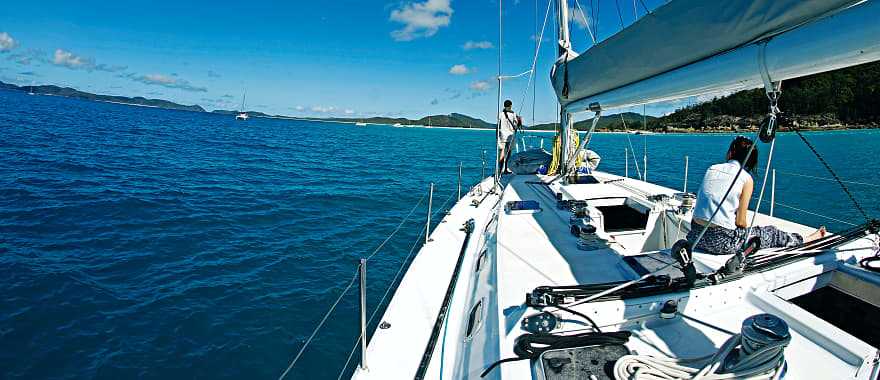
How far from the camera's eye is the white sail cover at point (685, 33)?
2.03 metres

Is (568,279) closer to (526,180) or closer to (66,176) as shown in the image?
(526,180)

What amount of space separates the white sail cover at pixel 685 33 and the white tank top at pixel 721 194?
0.86 metres

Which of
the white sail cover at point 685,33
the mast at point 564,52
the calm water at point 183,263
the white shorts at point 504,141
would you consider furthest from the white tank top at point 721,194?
the white shorts at point 504,141

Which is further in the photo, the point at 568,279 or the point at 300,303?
the point at 300,303

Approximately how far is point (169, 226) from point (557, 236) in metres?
8.71

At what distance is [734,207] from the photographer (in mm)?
3002

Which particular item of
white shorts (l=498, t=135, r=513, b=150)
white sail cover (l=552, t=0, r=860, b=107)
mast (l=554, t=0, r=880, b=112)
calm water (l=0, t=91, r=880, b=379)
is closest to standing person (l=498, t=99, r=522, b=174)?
white shorts (l=498, t=135, r=513, b=150)

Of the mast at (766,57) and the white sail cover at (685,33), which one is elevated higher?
the white sail cover at (685,33)

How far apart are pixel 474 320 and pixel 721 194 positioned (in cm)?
210

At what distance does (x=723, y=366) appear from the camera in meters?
1.90

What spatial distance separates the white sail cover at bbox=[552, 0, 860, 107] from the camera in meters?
2.03

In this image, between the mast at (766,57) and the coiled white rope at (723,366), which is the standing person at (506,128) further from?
the coiled white rope at (723,366)

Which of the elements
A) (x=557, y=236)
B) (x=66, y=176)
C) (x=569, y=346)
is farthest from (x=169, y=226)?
(x=569, y=346)

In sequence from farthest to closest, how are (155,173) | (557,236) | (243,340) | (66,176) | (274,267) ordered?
(155,173)
(66,176)
(274,267)
(243,340)
(557,236)
